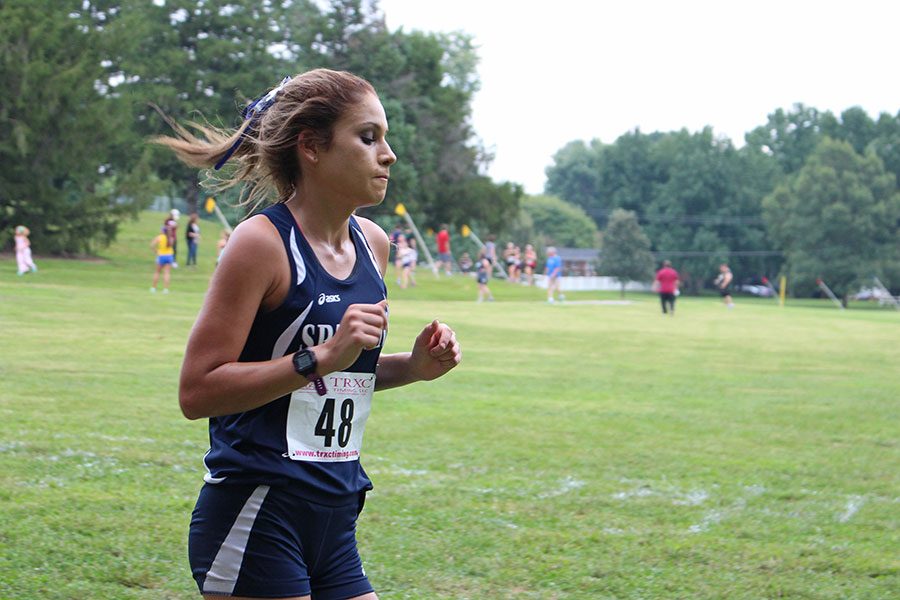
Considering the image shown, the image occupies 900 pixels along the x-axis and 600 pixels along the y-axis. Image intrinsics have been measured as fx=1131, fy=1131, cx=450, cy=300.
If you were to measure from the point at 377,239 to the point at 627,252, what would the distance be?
10563 cm

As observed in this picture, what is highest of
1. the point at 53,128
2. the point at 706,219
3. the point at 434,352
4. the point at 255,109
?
the point at 706,219

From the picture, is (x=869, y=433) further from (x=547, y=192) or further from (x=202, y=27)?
(x=547, y=192)

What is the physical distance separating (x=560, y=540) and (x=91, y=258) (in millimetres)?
38857

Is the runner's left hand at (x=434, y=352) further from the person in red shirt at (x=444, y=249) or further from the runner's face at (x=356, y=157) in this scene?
the person in red shirt at (x=444, y=249)

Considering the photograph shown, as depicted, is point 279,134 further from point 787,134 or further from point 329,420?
point 787,134

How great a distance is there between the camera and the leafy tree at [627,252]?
10731 centimetres

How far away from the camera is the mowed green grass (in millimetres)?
5645

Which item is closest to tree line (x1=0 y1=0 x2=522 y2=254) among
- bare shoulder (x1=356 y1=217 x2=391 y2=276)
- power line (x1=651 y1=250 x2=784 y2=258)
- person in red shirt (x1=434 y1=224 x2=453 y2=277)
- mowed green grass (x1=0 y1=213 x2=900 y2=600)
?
person in red shirt (x1=434 y1=224 x2=453 y2=277)

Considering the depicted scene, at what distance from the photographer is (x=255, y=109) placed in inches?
130

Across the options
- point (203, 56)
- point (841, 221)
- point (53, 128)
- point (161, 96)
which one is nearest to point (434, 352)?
point (53, 128)

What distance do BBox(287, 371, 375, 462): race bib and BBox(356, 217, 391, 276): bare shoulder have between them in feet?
1.72

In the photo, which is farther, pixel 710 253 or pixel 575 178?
pixel 575 178

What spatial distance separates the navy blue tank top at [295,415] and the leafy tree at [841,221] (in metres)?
99.0

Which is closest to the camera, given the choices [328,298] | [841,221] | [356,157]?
[328,298]
